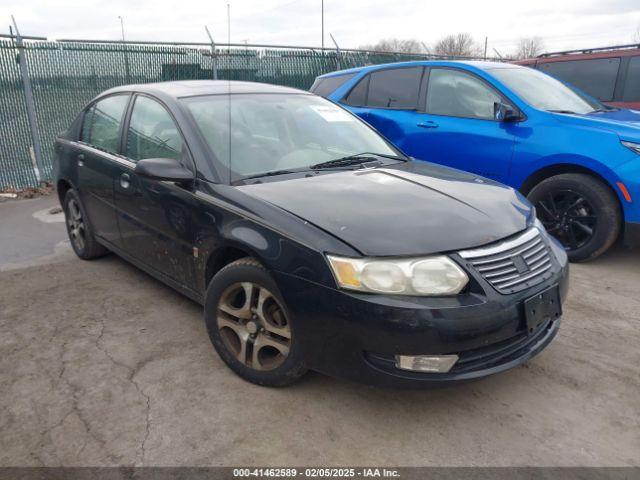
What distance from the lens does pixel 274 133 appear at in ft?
10.6

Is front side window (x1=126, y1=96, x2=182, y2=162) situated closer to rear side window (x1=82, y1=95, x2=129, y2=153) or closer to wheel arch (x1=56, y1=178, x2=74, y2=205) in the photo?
rear side window (x1=82, y1=95, x2=129, y2=153)

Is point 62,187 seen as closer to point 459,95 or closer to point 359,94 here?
point 359,94

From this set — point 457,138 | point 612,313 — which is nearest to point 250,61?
point 457,138

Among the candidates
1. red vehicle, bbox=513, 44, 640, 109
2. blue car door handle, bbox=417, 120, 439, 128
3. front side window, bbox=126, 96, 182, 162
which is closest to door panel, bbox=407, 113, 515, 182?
blue car door handle, bbox=417, 120, 439, 128

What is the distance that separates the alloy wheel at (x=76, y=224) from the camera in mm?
4590

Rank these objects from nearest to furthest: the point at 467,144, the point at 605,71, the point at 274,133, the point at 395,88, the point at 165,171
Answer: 1. the point at 165,171
2. the point at 274,133
3. the point at 467,144
4. the point at 395,88
5. the point at 605,71

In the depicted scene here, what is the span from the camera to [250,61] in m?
9.80

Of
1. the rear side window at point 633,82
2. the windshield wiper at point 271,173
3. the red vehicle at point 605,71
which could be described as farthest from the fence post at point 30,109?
the rear side window at point 633,82

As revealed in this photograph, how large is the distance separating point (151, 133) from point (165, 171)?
74 cm

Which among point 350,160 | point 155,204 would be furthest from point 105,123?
point 350,160

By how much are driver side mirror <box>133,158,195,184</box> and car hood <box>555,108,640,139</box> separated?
3.33 metres

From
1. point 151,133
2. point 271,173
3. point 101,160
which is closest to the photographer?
point 271,173

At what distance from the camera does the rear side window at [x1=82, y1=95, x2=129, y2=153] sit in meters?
3.85

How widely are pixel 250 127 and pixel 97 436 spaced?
189cm
